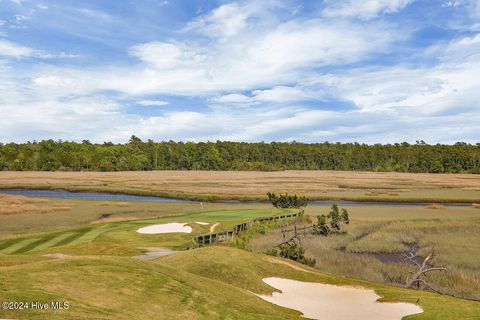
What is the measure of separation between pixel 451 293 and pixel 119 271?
21819 mm

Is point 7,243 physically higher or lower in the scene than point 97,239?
lower

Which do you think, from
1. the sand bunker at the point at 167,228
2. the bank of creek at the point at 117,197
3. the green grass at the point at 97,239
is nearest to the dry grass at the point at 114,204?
the bank of creek at the point at 117,197

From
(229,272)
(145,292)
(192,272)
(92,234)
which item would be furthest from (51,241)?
(145,292)

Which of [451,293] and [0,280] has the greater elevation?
[0,280]

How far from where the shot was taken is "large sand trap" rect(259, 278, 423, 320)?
1994 cm

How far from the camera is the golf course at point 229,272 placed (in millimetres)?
14664

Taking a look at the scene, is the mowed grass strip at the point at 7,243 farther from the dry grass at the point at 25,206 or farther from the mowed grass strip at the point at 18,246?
the dry grass at the point at 25,206

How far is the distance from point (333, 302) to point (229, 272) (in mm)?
5696

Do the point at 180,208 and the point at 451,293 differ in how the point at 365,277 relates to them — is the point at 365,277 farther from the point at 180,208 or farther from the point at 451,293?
the point at 180,208

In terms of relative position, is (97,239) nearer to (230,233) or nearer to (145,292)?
(230,233)

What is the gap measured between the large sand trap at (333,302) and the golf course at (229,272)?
0.19 ft

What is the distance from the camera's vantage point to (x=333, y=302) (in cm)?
2227

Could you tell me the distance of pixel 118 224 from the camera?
1945 inches

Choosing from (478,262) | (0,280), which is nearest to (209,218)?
(478,262)
